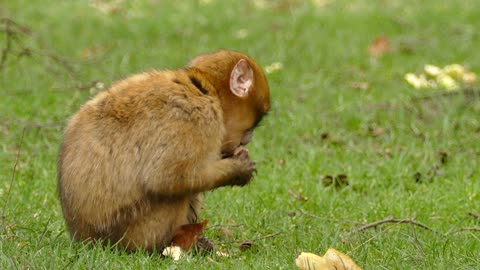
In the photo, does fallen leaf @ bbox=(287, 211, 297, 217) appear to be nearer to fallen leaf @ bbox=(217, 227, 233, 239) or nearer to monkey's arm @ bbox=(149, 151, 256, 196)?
fallen leaf @ bbox=(217, 227, 233, 239)

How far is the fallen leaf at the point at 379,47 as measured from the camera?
10.0 meters

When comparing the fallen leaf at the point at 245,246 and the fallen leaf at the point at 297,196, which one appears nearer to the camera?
the fallen leaf at the point at 245,246

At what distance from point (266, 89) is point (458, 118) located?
3.31m

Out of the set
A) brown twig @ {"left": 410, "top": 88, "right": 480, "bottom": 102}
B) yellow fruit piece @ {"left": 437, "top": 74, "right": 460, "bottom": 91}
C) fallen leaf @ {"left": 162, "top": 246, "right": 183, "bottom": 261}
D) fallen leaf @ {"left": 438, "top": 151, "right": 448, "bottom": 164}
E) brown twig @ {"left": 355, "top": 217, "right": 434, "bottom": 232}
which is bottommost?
yellow fruit piece @ {"left": 437, "top": 74, "right": 460, "bottom": 91}

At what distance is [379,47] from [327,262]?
6.01 m

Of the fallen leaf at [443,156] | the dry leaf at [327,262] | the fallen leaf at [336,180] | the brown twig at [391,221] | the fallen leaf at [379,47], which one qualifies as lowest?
the fallen leaf at [379,47]

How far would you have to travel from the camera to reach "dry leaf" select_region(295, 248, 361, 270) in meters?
4.31

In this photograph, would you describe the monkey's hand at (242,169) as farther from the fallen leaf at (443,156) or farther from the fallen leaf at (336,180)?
the fallen leaf at (443,156)

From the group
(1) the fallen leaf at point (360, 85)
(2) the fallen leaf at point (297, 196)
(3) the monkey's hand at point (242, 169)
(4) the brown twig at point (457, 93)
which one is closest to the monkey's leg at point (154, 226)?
(3) the monkey's hand at point (242, 169)

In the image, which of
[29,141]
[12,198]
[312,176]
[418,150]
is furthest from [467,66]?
[12,198]

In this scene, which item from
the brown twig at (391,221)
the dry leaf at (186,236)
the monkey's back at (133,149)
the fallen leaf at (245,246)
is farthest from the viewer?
the brown twig at (391,221)

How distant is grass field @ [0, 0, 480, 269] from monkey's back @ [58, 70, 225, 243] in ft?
0.66

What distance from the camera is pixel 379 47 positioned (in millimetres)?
10109

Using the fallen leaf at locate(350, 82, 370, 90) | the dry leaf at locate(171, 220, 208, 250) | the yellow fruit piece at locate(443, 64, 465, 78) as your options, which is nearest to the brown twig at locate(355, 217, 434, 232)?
the dry leaf at locate(171, 220, 208, 250)
